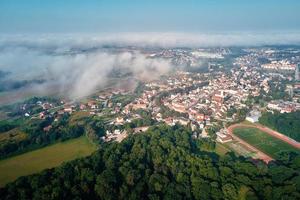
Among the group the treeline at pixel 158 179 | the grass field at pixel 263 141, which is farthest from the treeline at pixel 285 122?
the treeline at pixel 158 179

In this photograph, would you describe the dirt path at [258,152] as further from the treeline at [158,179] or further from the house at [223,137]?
the treeline at [158,179]

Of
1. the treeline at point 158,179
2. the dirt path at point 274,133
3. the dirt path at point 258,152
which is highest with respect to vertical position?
the treeline at point 158,179

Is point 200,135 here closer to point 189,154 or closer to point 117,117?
point 189,154

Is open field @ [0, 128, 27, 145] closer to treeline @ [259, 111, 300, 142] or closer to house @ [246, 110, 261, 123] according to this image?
house @ [246, 110, 261, 123]

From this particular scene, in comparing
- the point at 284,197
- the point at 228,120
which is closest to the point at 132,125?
the point at 228,120

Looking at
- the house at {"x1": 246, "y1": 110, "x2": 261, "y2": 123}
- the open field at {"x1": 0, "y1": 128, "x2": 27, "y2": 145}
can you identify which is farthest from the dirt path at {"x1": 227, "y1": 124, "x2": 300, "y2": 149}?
the open field at {"x1": 0, "y1": 128, "x2": 27, "y2": 145}

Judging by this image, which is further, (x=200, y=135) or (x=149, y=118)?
(x=149, y=118)
